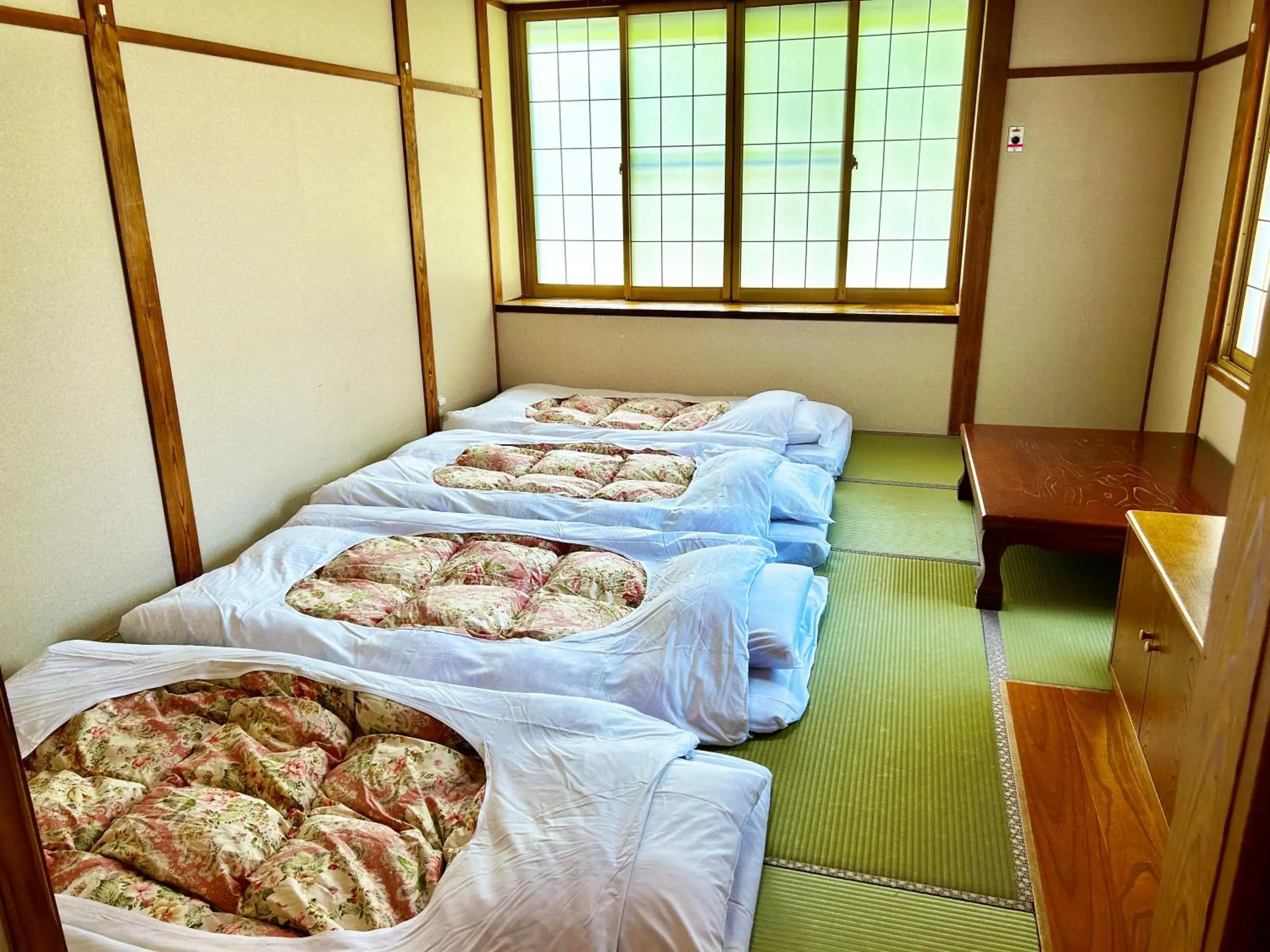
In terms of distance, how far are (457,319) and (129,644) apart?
2.92 meters

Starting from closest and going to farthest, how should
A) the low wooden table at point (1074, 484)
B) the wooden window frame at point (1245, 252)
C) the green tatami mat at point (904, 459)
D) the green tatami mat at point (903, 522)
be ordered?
the low wooden table at point (1074, 484)
the wooden window frame at point (1245, 252)
the green tatami mat at point (903, 522)
the green tatami mat at point (904, 459)

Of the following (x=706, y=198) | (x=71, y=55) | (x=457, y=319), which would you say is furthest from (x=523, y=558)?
(x=706, y=198)

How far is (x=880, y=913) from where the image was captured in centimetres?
189

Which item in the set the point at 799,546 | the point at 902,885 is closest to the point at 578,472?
the point at 799,546

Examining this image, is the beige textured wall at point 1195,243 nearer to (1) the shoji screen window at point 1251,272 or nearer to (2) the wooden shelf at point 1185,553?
(1) the shoji screen window at point 1251,272

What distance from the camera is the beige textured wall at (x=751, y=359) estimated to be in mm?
5066

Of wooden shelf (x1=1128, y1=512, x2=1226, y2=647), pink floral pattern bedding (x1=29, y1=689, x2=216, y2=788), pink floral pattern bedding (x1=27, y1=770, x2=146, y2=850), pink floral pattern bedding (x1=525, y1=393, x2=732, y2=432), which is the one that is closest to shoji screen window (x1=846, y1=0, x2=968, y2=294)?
pink floral pattern bedding (x1=525, y1=393, x2=732, y2=432)

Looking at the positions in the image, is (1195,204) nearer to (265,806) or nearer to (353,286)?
(353,286)

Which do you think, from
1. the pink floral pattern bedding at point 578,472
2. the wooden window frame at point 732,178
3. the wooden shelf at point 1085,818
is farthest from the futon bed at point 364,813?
the wooden window frame at point 732,178

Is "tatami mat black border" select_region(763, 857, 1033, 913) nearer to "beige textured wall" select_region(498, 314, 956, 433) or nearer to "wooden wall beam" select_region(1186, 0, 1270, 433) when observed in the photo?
"wooden wall beam" select_region(1186, 0, 1270, 433)

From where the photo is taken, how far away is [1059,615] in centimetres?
313

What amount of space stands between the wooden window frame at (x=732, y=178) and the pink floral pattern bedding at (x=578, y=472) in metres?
1.86

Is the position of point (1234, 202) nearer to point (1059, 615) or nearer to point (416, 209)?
point (1059, 615)

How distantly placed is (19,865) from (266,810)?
1.16 m
